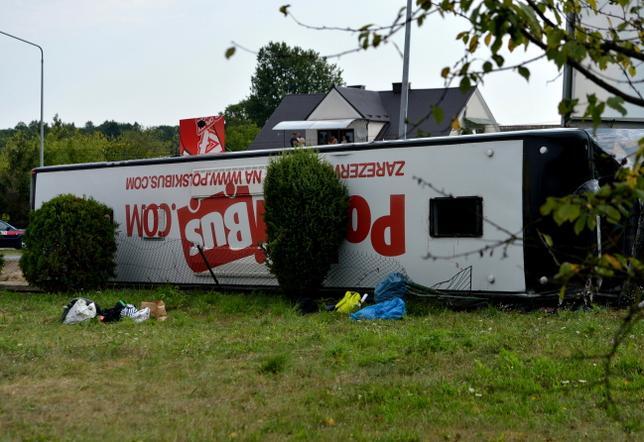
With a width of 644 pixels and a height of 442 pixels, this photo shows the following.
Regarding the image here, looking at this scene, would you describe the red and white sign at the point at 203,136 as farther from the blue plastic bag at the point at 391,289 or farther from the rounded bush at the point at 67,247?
the blue plastic bag at the point at 391,289

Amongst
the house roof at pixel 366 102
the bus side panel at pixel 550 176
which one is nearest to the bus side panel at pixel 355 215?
the bus side panel at pixel 550 176

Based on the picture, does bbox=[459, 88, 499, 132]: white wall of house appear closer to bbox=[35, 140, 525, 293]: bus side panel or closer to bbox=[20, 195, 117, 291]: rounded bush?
bbox=[35, 140, 525, 293]: bus side panel

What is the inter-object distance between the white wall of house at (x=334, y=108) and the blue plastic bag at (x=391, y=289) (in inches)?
1779

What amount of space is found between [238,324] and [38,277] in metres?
6.35

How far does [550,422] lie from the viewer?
6.97 metres

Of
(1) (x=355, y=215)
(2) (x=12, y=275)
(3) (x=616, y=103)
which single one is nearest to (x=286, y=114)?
(2) (x=12, y=275)

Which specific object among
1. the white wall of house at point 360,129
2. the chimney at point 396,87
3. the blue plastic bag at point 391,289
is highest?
the chimney at point 396,87

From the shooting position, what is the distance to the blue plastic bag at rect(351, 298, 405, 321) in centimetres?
1305

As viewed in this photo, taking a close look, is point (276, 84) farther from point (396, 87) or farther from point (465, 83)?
point (465, 83)

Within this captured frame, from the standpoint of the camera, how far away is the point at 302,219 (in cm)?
1496

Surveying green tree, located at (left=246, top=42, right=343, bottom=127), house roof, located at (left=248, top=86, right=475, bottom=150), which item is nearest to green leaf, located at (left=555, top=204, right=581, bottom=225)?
house roof, located at (left=248, top=86, right=475, bottom=150)

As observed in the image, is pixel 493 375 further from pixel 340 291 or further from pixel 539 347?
pixel 340 291

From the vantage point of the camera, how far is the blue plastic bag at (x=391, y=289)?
13.9m

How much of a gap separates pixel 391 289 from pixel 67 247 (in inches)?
273
